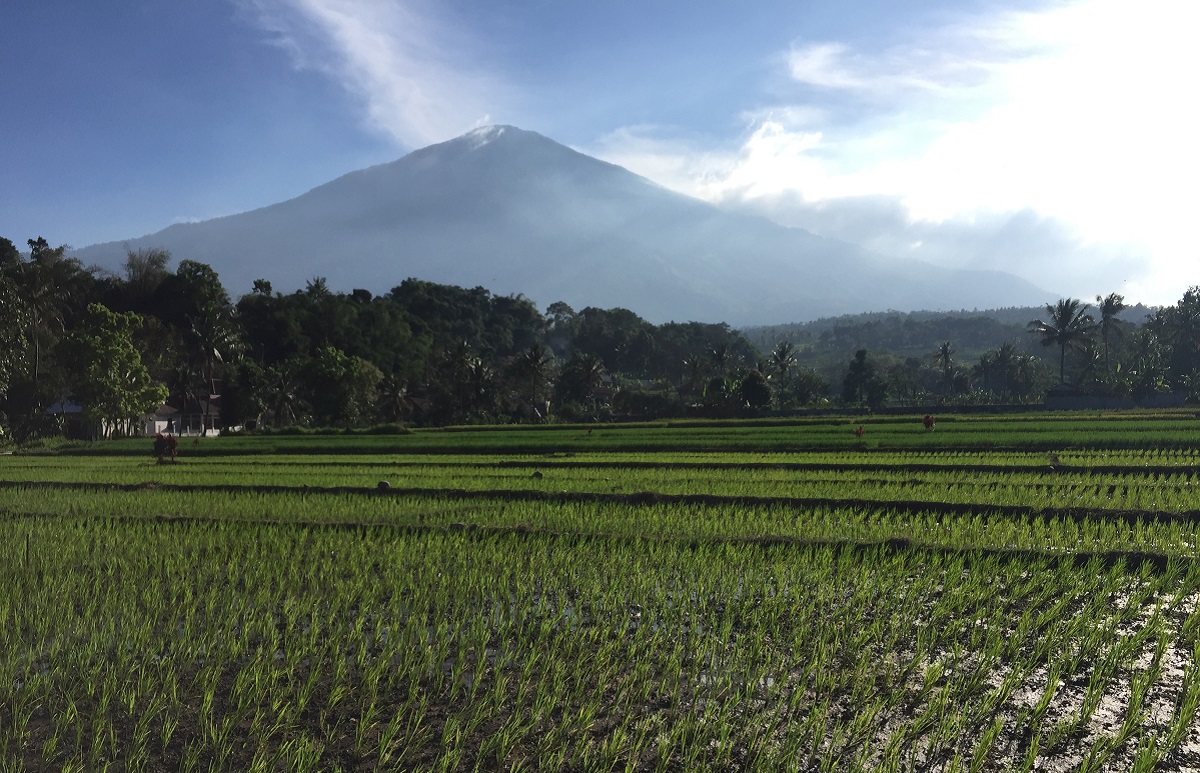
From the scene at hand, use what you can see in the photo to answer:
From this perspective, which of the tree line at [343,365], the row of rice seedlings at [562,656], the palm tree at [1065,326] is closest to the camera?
the row of rice seedlings at [562,656]

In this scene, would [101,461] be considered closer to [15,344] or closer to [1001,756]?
[15,344]

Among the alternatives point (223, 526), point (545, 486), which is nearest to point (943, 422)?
point (545, 486)

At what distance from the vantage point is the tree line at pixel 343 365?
38938mm

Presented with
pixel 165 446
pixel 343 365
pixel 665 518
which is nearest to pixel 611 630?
pixel 665 518

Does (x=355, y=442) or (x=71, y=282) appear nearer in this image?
(x=355, y=442)

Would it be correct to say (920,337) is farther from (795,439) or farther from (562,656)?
(562,656)

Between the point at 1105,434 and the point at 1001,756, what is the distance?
20803mm

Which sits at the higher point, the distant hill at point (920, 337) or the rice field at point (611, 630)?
the distant hill at point (920, 337)

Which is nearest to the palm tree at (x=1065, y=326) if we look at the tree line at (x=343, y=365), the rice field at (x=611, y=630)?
the tree line at (x=343, y=365)

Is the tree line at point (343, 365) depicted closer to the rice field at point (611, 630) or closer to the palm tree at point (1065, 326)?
the palm tree at point (1065, 326)

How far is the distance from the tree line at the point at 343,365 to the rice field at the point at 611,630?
98.9ft

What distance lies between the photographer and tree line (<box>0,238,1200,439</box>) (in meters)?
38.9

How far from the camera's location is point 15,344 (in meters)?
24.8

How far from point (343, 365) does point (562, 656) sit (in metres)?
41.7
